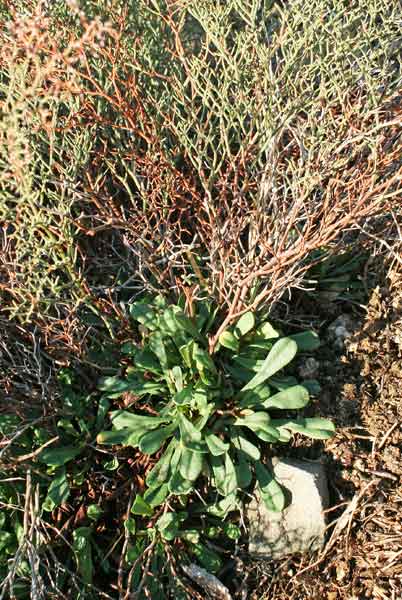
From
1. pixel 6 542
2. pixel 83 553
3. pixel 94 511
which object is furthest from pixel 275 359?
pixel 6 542

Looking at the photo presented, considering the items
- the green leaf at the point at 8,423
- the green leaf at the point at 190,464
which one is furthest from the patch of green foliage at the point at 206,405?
the green leaf at the point at 8,423

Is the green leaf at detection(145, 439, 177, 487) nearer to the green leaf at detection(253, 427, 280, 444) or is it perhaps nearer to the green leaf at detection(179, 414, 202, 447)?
the green leaf at detection(179, 414, 202, 447)

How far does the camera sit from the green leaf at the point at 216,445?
7.84 ft

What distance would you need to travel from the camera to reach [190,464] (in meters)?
2.40

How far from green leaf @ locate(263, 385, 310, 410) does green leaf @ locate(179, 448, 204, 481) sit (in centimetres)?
36

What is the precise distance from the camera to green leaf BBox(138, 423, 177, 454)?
8.02ft

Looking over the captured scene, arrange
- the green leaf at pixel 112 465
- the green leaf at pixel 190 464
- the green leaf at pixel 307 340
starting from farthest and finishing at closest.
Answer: the green leaf at pixel 307 340
the green leaf at pixel 112 465
the green leaf at pixel 190 464

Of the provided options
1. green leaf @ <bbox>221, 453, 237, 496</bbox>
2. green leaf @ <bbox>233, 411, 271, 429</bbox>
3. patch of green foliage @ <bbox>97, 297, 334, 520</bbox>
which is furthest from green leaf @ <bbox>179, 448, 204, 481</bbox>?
green leaf @ <bbox>233, 411, 271, 429</bbox>

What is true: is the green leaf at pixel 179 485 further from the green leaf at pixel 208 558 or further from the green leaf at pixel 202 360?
the green leaf at pixel 202 360

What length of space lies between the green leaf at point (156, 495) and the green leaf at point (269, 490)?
370mm

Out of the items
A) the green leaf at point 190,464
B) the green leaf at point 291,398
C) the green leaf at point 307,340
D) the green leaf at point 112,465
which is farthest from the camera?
the green leaf at point 307,340

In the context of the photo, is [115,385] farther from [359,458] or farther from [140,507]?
[359,458]

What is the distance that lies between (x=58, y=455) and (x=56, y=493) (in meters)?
0.14

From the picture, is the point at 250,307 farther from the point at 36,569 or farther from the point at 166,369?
the point at 36,569
